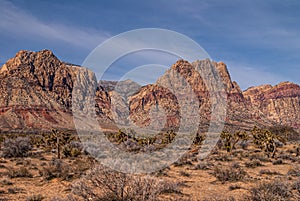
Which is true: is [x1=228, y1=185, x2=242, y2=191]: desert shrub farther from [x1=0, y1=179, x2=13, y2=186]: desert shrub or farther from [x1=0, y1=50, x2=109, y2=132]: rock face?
[x1=0, y1=50, x2=109, y2=132]: rock face

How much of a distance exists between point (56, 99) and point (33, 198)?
117617mm

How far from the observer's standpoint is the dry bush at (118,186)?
8.02m

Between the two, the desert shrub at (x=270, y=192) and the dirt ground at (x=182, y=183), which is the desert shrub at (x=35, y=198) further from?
the desert shrub at (x=270, y=192)

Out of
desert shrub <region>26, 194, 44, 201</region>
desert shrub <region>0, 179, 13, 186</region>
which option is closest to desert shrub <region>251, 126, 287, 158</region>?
desert shrub <region>26, 194, 44, 201</region>

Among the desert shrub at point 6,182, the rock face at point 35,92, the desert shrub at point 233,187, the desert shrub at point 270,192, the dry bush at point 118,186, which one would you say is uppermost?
the rock face at point 35,92

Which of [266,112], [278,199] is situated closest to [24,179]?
[278,199]

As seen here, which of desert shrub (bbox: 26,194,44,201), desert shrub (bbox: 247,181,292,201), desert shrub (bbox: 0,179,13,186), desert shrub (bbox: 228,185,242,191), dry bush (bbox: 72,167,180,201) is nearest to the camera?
dry bush (bbox: 72,167,180,201)

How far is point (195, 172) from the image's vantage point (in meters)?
17.6

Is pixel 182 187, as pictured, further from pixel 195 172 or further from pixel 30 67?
pixel 30 67

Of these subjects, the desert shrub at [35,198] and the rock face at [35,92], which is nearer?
the desert shrub at [35,198]

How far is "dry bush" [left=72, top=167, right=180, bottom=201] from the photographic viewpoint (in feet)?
26.3

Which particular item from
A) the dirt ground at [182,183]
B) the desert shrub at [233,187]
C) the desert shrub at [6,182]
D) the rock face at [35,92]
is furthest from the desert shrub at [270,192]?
the rock face at [35,92]

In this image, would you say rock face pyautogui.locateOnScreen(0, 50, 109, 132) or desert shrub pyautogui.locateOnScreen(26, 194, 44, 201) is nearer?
desert shrub pyautogui.locateOnScreen(26, 194, 44, 201)

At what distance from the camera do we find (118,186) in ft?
27.9
